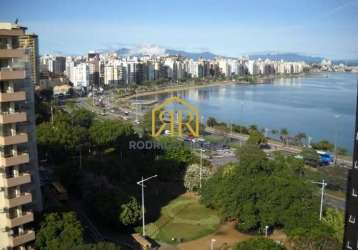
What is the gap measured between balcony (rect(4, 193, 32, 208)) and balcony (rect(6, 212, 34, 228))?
0.47 ft

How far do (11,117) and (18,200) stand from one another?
86 centimetres

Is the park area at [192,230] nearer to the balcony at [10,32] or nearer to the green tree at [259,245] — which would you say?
the green tree at [259,245]

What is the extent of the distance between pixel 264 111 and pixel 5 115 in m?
18.5

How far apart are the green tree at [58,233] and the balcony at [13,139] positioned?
102 cm

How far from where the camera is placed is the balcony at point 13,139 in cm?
420

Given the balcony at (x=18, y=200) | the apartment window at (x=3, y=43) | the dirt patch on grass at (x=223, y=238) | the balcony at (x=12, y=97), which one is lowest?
the dirt patch on grass at (x=223, y=238)

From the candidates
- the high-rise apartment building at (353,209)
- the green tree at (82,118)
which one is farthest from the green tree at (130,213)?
the green tree at (82,118)

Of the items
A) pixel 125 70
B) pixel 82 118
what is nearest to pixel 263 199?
pixel 82 118

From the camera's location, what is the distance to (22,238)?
4.46m

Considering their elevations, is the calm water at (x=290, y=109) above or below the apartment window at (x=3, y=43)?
below

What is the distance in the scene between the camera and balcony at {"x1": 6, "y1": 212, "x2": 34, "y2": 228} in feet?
14.2

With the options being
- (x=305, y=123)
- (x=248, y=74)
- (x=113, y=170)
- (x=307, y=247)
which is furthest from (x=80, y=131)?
(x=248, y=74)

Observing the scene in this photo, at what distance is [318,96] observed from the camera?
89.4 feet

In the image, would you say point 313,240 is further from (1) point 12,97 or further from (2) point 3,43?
(2) point 3,43
